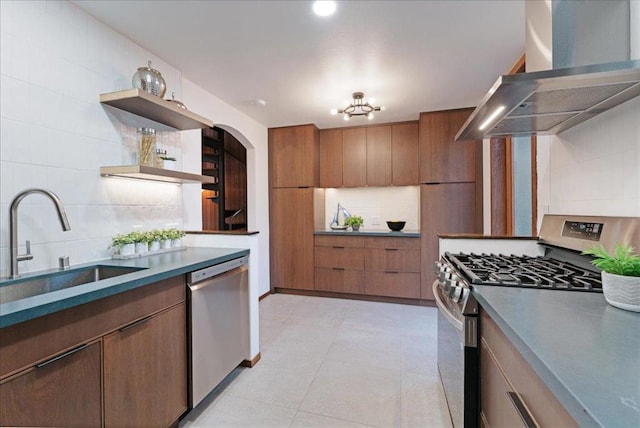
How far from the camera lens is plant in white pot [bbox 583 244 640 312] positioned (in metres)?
0.91

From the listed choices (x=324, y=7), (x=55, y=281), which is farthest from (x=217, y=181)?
(x=324, y=7)

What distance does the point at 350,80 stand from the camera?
278 cm

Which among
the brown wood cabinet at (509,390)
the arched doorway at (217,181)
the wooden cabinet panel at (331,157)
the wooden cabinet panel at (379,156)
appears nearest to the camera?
the brown wood cabinet at (509,390)

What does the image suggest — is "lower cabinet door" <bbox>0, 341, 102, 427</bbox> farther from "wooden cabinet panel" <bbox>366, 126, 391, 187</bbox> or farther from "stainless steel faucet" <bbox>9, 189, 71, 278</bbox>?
"wooden cabinet panel" <bbox>366, 126, 391, 187</bbox>

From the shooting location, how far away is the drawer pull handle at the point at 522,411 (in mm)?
768

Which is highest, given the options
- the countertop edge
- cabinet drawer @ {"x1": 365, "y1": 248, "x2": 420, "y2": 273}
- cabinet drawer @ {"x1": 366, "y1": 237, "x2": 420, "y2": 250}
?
the countertop edge

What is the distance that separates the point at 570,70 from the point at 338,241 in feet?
10.7

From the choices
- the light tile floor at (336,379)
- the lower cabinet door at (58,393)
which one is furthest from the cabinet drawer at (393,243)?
the lower cabinet door at (58,393)

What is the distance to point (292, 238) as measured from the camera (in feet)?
14.1

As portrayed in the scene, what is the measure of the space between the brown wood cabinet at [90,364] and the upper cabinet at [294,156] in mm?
2813

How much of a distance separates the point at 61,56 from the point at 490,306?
2595 mm

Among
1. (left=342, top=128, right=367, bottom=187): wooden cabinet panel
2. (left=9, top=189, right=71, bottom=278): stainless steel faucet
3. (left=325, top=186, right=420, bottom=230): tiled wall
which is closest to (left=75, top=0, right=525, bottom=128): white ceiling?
(left=342, top=128, right=367, bottom=187): wooden cabinet panel

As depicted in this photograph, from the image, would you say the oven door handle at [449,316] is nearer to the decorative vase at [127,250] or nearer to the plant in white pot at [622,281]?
the plant in white pot at [622,281]

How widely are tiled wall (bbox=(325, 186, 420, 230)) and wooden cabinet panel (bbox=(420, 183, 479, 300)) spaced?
0.51 metres
